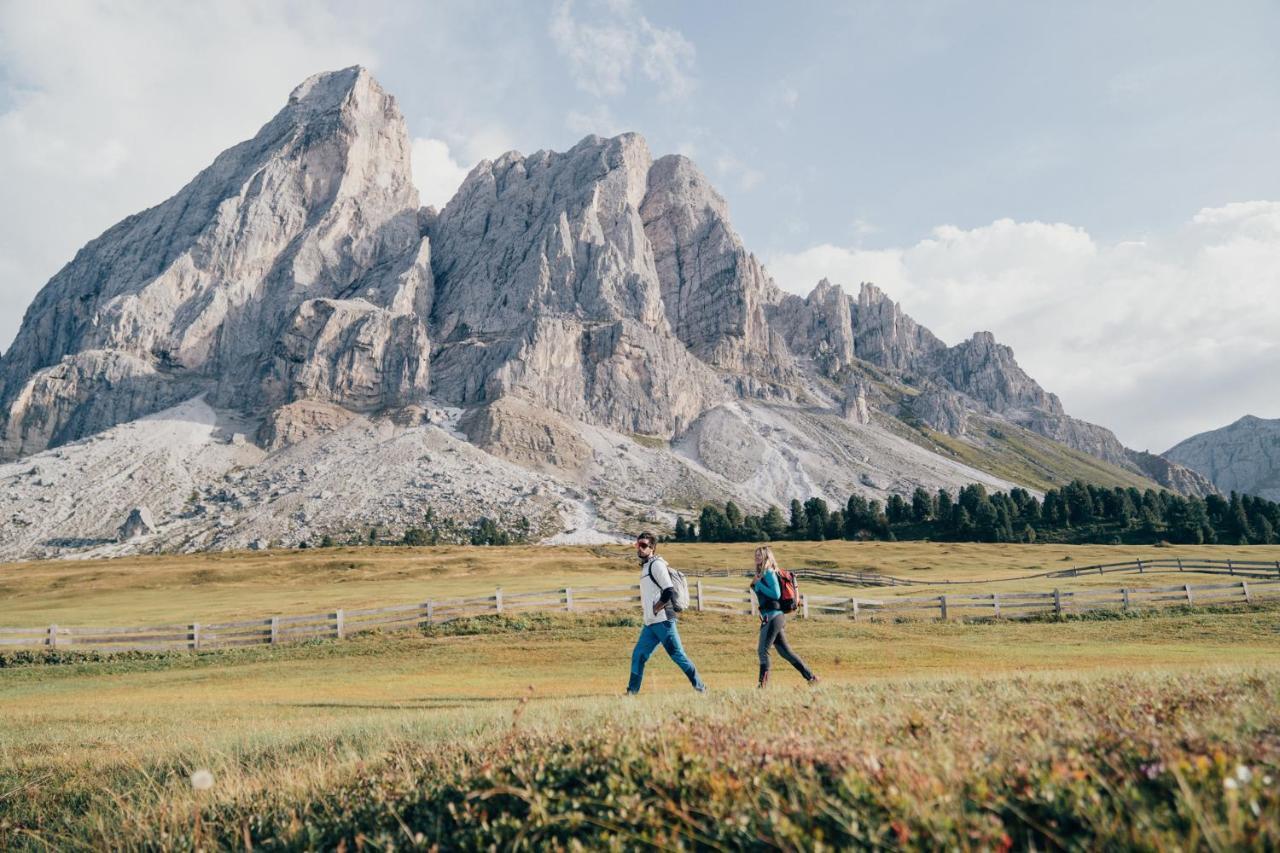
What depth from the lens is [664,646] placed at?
490 inches

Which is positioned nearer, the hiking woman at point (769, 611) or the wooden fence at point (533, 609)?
the hiking woman at point (769, 611)

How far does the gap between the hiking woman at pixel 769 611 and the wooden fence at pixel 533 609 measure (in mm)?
16289

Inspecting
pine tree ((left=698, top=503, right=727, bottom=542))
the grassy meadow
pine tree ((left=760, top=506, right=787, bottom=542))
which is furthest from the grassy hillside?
pine tree ((left=760, top=506, right=787, bottom=542))

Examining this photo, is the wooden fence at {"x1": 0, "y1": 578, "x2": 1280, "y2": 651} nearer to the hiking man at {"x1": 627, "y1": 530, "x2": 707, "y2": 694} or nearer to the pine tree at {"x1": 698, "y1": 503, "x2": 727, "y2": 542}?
the hiking man at {"x1": 627, "y1": 530, "x2": 707, "y2": 694}

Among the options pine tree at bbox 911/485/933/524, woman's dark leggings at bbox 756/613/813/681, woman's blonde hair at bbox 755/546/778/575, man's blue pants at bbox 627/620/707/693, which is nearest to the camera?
man's blue pants at bbox 627/620/707/693

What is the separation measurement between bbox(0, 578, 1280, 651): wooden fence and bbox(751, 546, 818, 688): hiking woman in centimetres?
1629

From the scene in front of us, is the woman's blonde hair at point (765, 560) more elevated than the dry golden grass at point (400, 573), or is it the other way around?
the woman's blonde hair at point (765, 560)

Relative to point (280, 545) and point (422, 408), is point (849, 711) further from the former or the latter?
point (422, 408)

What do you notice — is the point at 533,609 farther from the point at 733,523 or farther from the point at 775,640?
the point at 733,523

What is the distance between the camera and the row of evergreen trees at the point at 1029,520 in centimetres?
10612

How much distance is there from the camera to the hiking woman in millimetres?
12750

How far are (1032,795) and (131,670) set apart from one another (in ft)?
105

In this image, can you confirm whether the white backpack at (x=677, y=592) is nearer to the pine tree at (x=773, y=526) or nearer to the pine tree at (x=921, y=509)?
the pine tree at (x=773, y=526)

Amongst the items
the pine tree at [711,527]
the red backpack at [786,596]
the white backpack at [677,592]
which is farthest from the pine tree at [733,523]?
the white backpack at [677,592]
